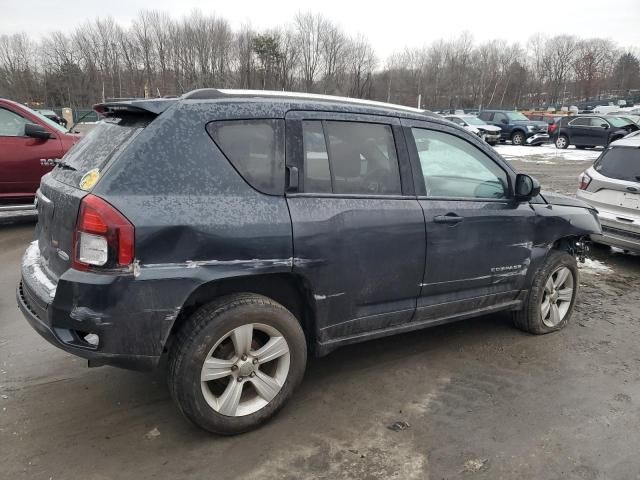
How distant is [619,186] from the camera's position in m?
6.21

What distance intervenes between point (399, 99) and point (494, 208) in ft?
241

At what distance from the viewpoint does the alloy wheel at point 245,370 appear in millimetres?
2674

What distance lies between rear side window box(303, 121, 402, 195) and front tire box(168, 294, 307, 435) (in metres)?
0.80

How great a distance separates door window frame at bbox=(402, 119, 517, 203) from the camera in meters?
3.32

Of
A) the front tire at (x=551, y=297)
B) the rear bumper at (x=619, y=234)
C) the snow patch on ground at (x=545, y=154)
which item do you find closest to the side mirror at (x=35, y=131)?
the front tire at (x=551, y=297)

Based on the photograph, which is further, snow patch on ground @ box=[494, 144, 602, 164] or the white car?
the white car

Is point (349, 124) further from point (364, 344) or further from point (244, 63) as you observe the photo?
point (244, 63)

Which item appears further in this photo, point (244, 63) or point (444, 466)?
point (244, 63)

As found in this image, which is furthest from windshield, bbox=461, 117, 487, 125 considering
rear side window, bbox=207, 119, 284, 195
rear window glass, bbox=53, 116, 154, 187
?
rear window glass, bbox=53, 116, 154, 187

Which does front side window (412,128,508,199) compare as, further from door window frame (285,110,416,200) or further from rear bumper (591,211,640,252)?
Result: rear bumper (591,211,640,252)

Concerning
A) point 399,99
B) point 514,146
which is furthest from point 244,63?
point 514,146

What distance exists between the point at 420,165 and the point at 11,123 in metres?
6.61

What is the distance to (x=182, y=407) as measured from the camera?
2.62 m

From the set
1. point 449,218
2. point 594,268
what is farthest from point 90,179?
point 594,268
